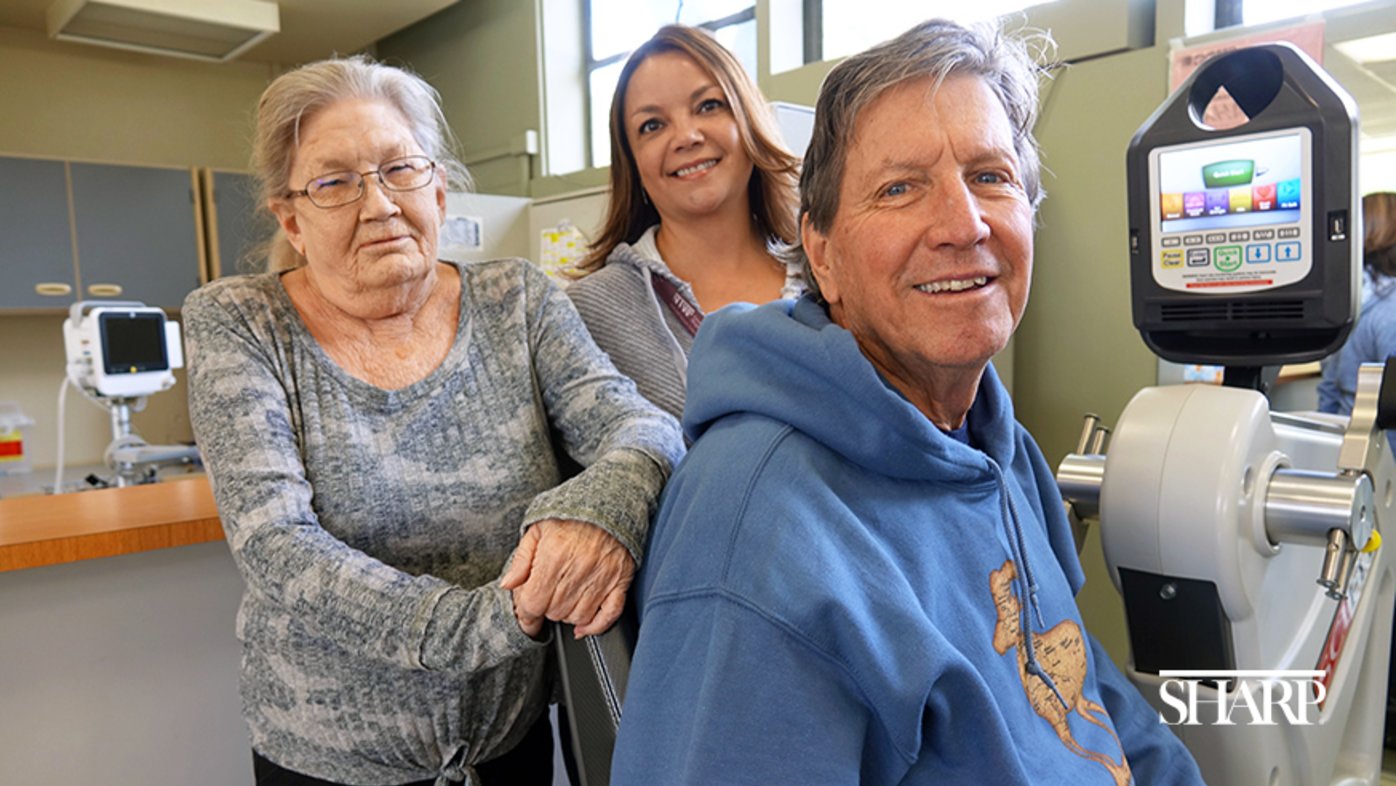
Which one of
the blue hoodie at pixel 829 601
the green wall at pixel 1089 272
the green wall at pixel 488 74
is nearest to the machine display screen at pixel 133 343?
the green wall at pixel 488 74

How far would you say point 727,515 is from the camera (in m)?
0.71

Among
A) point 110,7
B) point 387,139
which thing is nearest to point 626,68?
point 387,139

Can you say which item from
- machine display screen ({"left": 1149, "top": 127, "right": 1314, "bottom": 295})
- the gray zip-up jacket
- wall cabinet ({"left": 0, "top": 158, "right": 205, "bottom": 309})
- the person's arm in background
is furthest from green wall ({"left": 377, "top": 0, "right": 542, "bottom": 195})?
machine display screen ({"left": 1149, "top": 127, "right": 1314, "bottom": 295})

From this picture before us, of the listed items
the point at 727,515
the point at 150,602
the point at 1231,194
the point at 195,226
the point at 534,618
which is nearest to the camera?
the point at 727,515

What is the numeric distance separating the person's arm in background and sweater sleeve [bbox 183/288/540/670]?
61mm

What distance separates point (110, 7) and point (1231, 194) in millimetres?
4583

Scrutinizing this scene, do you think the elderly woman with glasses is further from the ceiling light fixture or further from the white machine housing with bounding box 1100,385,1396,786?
the ceiling light fixture

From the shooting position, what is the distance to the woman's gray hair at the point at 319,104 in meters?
Answer: 1.14

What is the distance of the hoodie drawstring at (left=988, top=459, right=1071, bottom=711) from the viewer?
887 mm

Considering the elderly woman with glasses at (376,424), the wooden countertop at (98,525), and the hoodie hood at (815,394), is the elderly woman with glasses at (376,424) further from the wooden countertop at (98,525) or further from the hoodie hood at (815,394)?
the wooden countertop at (98,525)

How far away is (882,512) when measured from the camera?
0.79 m

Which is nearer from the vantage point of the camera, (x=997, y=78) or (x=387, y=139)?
(x=997, y=78)

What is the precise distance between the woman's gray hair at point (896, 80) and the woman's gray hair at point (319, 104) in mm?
547

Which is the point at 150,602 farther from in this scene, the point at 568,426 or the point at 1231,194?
the point at 1231,194
